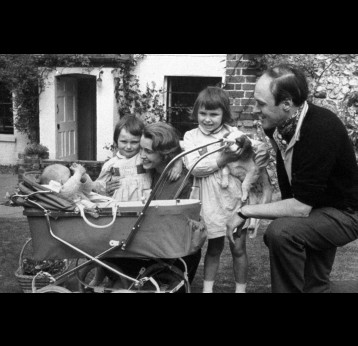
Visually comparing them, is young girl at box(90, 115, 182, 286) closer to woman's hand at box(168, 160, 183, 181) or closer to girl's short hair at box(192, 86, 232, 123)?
woman's hand at box(168, 160, 183, 181)

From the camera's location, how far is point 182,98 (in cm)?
953

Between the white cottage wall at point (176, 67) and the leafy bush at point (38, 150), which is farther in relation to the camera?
the leafy bush at point (38, 150)

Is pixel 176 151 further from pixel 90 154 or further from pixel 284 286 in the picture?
pixel 90 154

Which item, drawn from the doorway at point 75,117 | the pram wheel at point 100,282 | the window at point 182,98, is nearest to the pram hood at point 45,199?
the pram wheel at point 100,282

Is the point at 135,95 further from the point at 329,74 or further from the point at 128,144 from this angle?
the point at 128,144

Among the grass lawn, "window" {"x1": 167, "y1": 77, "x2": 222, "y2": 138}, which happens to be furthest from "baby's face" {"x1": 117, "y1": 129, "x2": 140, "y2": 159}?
"window" {"x1": 167, "y1": 77, "x2": 222, "y2": 138}

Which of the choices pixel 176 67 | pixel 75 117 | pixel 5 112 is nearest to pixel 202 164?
pixel 176 67

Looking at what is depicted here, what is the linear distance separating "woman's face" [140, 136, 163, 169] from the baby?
1.30 ft

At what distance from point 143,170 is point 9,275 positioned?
1.73 m

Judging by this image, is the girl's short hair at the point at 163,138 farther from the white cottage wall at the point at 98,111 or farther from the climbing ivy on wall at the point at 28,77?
the climbing ivy on wall at the point at 28,77

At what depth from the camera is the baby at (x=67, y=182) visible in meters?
3.22

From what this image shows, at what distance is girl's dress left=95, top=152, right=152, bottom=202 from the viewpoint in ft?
11.7

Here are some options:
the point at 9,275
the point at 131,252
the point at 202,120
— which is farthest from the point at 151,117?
the point at 131,252

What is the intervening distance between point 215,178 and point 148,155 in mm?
485
